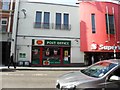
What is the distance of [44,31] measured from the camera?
2514 centimetres

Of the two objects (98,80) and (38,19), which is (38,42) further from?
(98,80)

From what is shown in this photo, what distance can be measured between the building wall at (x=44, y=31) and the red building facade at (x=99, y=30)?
0.82 m

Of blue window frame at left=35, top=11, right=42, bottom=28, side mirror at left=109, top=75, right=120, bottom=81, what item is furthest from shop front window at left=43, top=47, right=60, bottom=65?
side mirror at left=109, top=75, right=120, bottom=81

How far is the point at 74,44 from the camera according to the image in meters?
25.8

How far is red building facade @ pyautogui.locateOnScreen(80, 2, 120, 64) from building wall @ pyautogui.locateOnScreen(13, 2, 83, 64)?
820 mm

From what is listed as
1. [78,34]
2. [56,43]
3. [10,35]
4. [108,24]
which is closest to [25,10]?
[10,35]

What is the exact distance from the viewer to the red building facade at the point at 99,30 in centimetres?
2520

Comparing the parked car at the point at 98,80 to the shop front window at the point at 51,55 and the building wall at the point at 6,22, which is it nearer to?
the shop front window at the point at 51,55

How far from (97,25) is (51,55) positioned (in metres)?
6.38

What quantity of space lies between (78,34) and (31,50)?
5895 millimetres

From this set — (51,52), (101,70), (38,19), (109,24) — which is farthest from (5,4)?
(101,70)

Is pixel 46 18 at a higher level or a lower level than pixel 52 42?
higher

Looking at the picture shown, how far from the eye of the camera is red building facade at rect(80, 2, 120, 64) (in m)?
25.2

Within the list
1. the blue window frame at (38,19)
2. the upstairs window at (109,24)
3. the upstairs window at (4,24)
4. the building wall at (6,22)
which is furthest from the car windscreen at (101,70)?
the upstairs window at (4,24)
